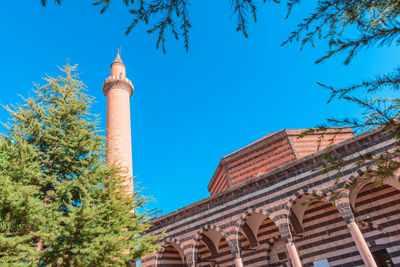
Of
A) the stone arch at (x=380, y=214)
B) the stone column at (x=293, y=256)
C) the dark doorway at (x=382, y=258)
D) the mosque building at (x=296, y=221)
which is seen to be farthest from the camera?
the stone arch at (x=380, y=214)

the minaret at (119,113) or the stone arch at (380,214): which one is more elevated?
the minaret at (119,113)

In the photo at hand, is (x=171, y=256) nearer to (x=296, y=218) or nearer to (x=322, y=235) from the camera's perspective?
(x=296, y=218)

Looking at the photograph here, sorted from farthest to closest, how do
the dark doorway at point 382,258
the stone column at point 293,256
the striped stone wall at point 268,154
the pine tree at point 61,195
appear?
the striped stone wall at point 268,154 < the dark doorway at point 382,258 < the stone column at point 293,256 < the pine tree at point 61,195

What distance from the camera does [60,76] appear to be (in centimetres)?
1234

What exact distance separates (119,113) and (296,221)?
16.7 meters

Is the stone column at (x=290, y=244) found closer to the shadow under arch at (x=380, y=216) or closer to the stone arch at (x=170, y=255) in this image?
the shadow under arch at (x=380, y=216)

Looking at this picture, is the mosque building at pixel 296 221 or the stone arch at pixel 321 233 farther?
the stone arch at pixel 321 233

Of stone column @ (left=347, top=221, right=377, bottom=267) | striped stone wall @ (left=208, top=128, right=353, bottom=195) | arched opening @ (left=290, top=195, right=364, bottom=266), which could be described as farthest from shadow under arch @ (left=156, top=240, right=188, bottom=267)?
stone column @ (left=347, top=221, right=377, bottom=267)

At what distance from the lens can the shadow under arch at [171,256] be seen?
16.4m

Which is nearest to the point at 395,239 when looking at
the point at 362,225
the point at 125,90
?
the point at 362,225

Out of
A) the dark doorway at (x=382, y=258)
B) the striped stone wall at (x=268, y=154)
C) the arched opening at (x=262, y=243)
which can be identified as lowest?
the dark doorway at (x=382, y=258)

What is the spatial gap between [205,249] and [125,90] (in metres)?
16.2

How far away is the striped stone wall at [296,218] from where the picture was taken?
12.3 meters

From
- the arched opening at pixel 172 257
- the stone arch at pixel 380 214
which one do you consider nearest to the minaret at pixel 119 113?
the arched opening at pixel 172 257
